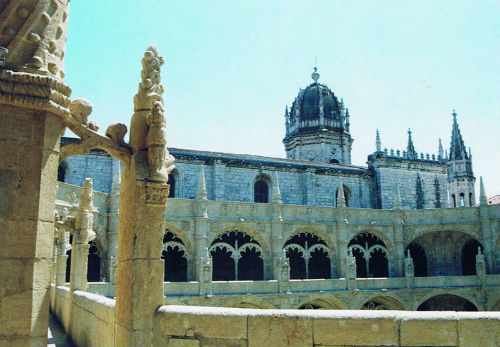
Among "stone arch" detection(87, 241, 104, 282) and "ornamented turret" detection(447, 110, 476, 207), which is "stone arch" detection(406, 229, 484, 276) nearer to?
"stone arch" detection(87, 241, 104, 282)

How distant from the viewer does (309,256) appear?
2950 centimetres

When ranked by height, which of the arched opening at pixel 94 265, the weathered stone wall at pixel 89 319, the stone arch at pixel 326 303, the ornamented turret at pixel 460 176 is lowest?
the stone arch at pixel 326 303

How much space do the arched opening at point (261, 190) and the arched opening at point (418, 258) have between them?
10644mm

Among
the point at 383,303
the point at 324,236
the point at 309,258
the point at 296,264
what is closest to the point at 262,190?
the point at 296,264

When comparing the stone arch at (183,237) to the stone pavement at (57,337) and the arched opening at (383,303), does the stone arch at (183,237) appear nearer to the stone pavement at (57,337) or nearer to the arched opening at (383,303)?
the arched opening at (383,303)

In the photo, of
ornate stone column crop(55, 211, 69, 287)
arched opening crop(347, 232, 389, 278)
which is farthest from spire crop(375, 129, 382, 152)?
ornate stone column crop(55, 211, 69, 287)

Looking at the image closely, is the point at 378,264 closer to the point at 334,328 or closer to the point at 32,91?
the point at 334,328

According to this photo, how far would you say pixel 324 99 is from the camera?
4491cm

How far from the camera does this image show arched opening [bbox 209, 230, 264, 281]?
1093 inches

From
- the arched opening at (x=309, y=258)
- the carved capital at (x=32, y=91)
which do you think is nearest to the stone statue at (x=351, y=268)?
the arched opening at (x=309, y=258)

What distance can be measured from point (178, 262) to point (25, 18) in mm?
24698

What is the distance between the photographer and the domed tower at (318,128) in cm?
4303

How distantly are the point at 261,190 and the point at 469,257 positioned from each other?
15.1 meters

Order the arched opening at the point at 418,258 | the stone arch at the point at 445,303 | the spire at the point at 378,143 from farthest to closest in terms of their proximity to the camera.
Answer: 1. the spire at the point at 378,143
2. the arched opening at the point at 418,258
3. the stone arch at the point at 445,303
